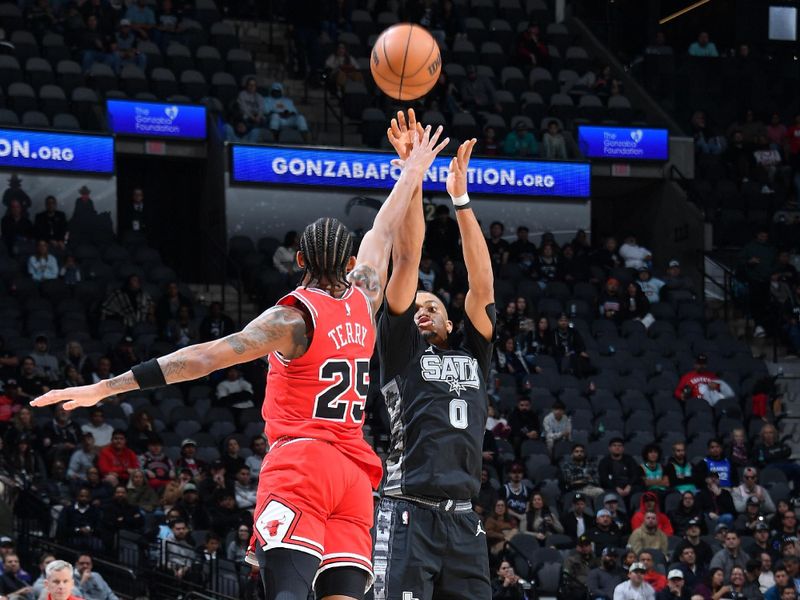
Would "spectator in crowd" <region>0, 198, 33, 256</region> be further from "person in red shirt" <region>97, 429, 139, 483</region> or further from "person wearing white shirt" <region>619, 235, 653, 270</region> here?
"person wearing white shirt" <region>619, 235, 653, 270</region>

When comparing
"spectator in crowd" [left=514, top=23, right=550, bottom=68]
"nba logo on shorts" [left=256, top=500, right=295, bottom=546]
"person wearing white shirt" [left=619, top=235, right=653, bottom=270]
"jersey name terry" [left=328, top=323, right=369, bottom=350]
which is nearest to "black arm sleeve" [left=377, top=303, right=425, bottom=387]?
"jersey name terry" [left=328, top=323, right=369, bottom=350]

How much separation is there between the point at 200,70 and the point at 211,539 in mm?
10659

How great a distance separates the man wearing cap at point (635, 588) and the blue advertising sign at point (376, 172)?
893 cm

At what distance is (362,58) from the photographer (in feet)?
79.5

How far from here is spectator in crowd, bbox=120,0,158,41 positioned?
22.7 metres

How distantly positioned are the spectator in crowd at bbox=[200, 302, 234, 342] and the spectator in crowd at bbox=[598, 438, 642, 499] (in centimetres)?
496

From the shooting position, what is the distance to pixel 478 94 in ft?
78.3

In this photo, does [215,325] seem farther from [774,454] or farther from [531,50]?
[531,50]

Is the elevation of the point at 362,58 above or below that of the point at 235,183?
above

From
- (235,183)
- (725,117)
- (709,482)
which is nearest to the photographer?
(709,482)

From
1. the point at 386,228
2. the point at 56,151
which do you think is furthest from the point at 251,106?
the point at 386,228

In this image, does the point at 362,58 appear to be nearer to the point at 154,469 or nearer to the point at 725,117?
the point at 725,117

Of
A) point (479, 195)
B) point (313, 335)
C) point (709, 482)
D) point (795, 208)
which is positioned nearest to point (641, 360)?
point (709, 482)

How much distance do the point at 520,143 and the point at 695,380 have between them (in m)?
5.71
